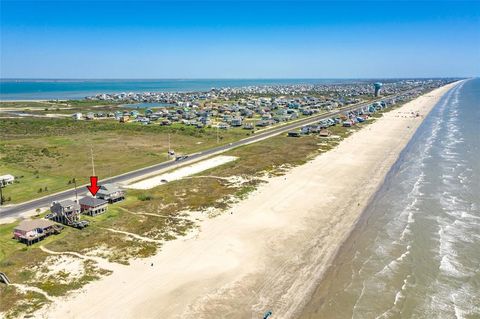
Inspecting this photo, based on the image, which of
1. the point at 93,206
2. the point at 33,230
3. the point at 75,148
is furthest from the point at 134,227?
the point at 75,148

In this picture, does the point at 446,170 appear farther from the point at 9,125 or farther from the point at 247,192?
the point at 9,125

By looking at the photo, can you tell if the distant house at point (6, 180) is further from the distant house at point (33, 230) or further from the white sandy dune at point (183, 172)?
the distant house at point (33, 230)

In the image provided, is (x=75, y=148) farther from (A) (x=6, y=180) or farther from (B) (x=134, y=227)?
(B) (x=134, y=227)

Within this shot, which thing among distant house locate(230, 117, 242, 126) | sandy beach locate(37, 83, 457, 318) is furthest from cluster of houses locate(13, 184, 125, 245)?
distant house locate(230, 117, 242, 126)

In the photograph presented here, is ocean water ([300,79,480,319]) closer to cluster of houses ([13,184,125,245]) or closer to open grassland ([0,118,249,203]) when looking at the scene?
cluster of houses ([13,184,125,245])

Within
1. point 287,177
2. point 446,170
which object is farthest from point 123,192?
point 446,170

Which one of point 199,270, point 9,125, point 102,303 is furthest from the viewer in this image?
point 9,125
